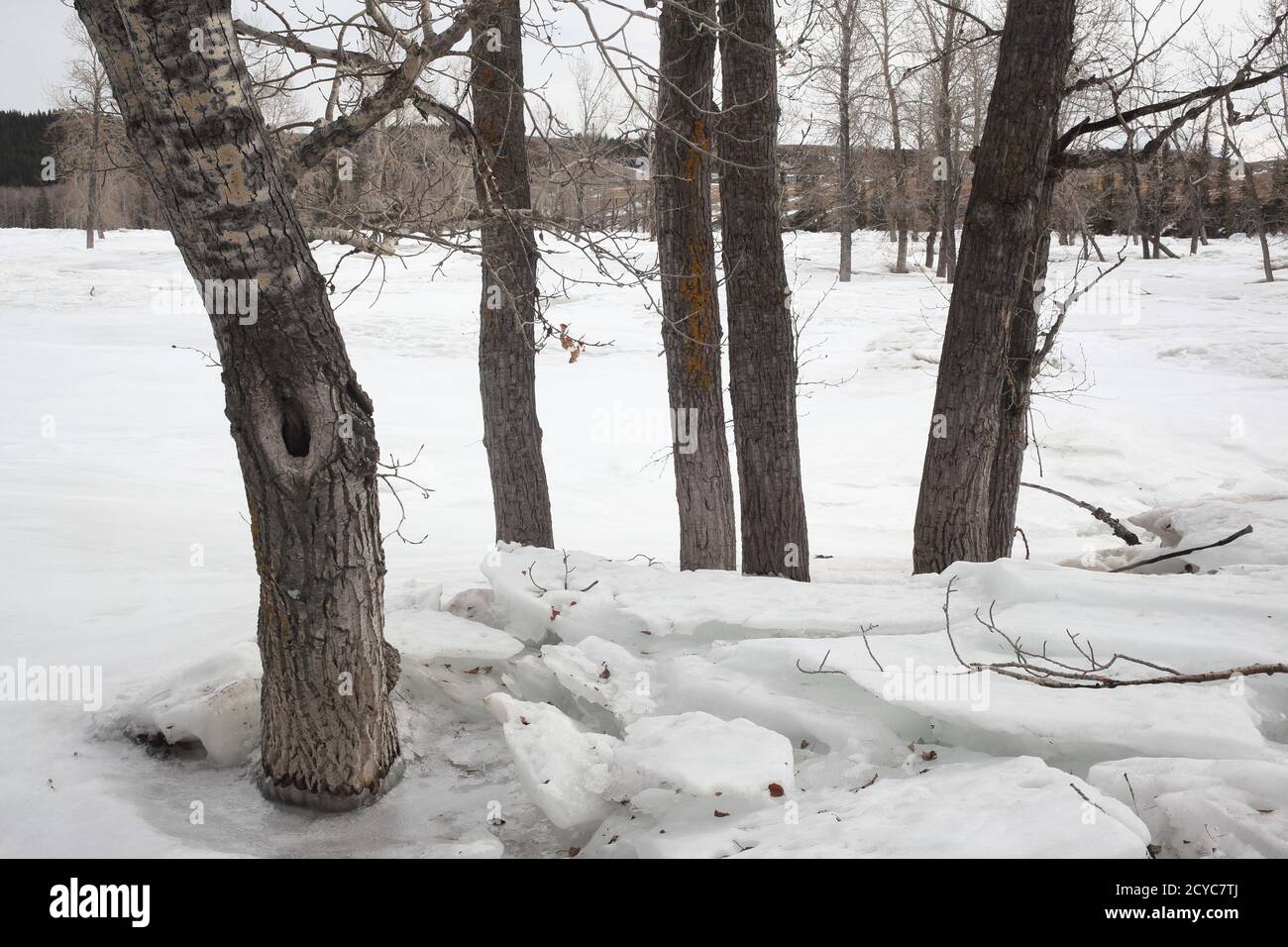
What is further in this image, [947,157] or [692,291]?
[947,157]

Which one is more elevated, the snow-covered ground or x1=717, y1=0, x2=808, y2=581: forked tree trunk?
x1=717, y1=0, x2=808, y2=581: forked tree trunk

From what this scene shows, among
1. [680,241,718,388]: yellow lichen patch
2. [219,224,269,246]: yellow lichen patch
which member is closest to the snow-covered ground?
[680,241,718,388]: yellow lichen patch

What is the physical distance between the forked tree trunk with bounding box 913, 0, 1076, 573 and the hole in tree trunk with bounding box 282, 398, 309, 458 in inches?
173

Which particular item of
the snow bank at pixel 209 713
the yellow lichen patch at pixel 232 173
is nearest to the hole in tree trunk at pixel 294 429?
the yellow lichen patch at pixel 232 173

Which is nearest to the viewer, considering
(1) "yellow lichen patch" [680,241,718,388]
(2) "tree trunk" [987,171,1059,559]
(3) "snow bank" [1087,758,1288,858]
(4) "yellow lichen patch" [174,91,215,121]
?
(3) "snow bank" [1087,758,1288,858]

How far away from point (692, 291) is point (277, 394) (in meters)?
3.54

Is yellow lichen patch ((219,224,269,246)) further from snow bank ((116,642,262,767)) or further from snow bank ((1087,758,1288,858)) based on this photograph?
snow bank ((1087,758,1288,858))

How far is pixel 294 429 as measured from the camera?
3.38 m

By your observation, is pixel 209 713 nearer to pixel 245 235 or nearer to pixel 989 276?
pixel 245 235

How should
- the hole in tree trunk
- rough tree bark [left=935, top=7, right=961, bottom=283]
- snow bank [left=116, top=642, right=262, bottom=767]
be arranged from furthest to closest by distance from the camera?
rough tree bark [left=935, top=7, right=961, bottom=283] → snow bank [left=116, top=642, right=262, bottom=767] → the hole in tree trunk

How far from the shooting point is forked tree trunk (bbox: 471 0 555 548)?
6.09 m

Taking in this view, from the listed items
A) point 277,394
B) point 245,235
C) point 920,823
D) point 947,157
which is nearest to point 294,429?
point 277,394

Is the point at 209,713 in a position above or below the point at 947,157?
below

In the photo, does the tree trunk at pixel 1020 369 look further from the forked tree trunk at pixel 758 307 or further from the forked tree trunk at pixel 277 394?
the forked tree trunk at pixel 277 394
